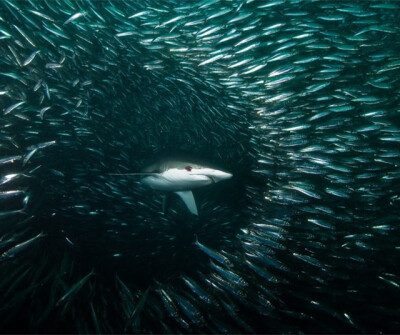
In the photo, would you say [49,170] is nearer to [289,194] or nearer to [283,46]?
[289,194]

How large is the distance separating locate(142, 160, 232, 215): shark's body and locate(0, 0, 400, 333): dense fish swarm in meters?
1.25

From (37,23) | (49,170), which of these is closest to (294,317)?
(49,170)

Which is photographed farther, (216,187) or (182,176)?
(216,187)

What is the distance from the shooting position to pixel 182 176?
169 inches

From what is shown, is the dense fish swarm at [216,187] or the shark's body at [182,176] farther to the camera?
the dense fish swarm at [216,187]

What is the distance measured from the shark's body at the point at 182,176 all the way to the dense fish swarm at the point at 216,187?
125 centimetres

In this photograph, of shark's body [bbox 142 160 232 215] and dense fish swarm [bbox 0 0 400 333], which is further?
dense fish swarm [bbox 0 0 400 333]

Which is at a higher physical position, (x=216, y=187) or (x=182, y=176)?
(x=182, y=176)

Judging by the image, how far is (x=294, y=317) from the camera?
15.2 ft

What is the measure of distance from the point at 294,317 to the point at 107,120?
6570 mm

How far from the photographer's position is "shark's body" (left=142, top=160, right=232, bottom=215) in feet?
13.0

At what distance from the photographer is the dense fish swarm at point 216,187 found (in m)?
4.59

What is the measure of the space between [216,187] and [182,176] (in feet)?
9.70

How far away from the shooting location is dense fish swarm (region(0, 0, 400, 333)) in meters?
4.59
